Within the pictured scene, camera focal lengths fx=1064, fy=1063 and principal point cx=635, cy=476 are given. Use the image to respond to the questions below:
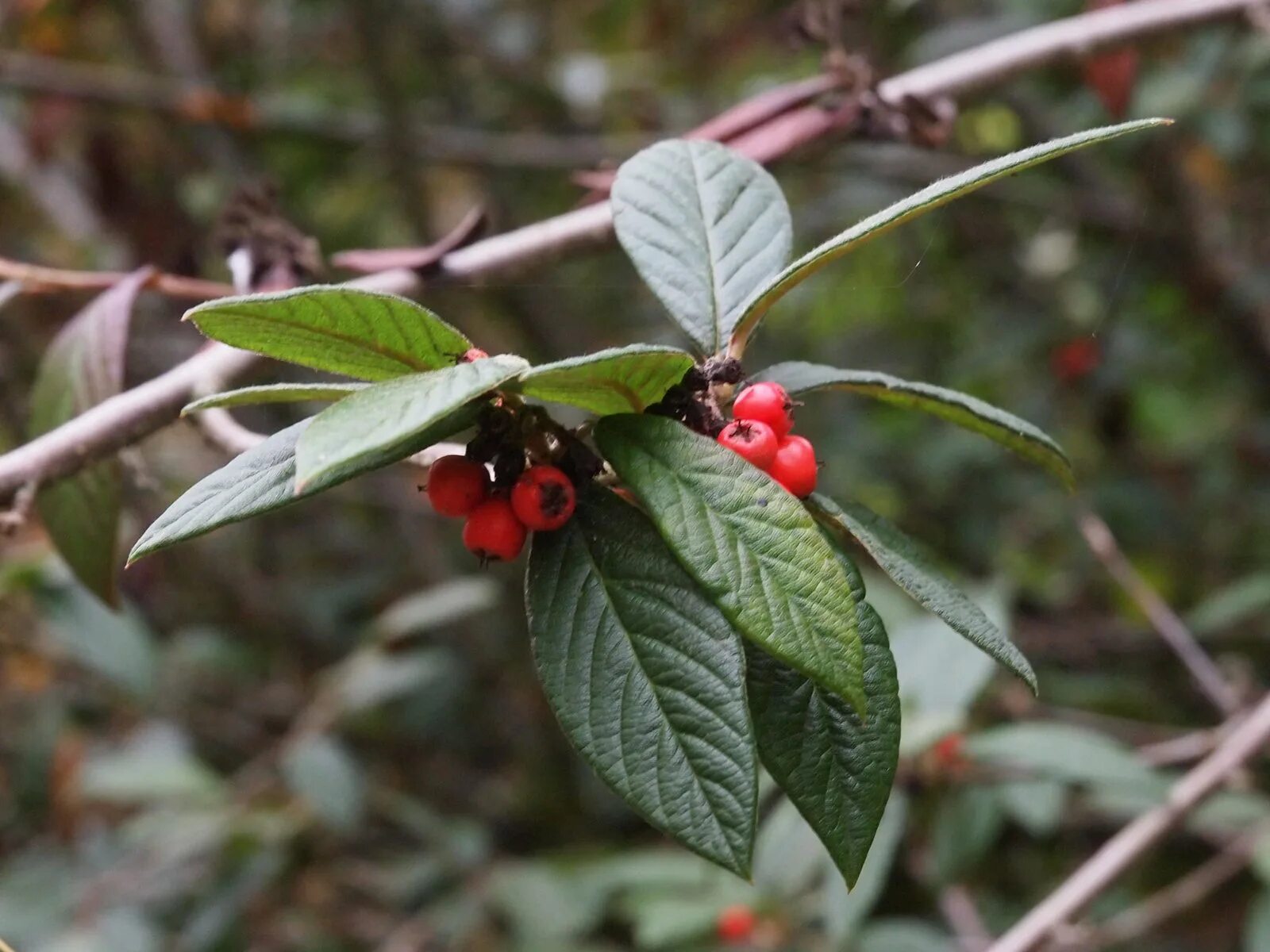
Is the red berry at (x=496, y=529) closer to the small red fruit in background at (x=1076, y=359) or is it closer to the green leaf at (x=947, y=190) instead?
the green leaf at (x=947, y=190)

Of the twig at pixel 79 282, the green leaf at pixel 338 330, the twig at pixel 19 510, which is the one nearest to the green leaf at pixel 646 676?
the green leaf at pixel 338 330

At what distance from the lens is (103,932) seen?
5.38ft

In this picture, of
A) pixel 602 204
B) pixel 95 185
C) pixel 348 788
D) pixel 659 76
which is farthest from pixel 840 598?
pixel 659 76

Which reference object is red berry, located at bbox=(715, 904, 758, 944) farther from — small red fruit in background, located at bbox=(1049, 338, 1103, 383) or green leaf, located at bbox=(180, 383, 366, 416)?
small red fruit in background, located at bbox=(1049, 338, 1103, 383)

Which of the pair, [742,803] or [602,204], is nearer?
[742,803]

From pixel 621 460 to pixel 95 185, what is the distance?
7.47ft

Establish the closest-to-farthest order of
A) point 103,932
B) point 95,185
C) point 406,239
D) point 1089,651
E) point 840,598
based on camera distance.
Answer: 1. point 840,598
2. point 103,932
3. point 1089,651
4. point 95,185
5. point 406,239

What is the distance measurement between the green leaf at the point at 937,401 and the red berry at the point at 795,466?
68 mm

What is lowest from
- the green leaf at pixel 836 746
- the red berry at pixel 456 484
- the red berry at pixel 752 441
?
the green leaf at pixel 836 746

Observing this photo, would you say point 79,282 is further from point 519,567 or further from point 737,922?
point 519,567

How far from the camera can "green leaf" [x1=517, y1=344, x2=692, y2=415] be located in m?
0.49

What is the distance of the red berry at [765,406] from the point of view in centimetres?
59

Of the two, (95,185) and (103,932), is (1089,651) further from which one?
(95,185)

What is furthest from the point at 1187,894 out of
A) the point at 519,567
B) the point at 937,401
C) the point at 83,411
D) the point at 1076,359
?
the point at 519,567
